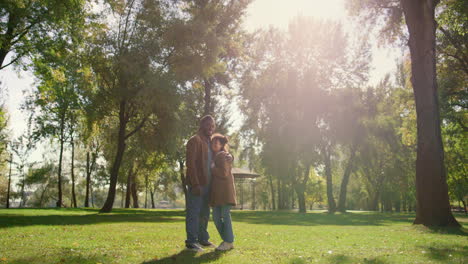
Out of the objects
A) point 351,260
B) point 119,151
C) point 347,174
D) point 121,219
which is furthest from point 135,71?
point 347,174

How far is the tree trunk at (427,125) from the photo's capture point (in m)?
11.3

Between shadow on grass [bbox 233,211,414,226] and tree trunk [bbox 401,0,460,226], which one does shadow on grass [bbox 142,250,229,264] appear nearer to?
tree trunk [bbox 401,0,460,226]

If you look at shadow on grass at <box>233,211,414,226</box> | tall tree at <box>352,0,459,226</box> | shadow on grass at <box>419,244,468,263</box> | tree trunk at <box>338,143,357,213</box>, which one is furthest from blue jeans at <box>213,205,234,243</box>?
tree trunk at <box>338,143,357,213</box>

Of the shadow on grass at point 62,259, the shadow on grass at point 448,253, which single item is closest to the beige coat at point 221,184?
the shadow on grass at point 62,259

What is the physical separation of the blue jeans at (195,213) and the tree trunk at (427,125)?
27.8ft

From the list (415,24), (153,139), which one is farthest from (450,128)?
(153,139)

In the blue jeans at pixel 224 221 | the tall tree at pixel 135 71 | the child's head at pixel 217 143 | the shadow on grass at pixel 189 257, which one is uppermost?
the tall tree at pixel 135 71

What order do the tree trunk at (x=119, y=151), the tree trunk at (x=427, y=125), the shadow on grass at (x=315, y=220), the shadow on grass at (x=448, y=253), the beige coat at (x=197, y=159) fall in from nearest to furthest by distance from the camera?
the shadow on grass at (x=448, y=253)
the beige coat at (x=197, y=159)
the tree trunk at (x=427, y=125)
the shadow on grass at (x=315, y=220)
the tree trunk at (x=119, y=151)

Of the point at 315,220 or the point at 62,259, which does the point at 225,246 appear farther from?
the point at 315,220

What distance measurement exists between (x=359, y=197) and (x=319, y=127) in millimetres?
54536

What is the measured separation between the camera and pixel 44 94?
18.7 metres

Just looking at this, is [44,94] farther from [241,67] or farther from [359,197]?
[359,197]

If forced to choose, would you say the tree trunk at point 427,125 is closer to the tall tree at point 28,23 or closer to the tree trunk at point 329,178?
the tall tree at point 28,23

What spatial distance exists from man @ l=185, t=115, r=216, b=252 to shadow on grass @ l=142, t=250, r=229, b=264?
286 mm
